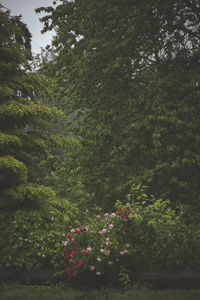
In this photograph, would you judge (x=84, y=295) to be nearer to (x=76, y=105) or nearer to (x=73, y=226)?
(x=73, y=226)

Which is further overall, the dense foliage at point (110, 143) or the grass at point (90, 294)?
the dense foliage at point (110, 143)

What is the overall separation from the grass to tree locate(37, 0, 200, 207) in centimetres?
445

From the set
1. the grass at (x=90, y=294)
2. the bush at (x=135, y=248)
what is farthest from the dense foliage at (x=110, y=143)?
the grass at (x=90, y=294)

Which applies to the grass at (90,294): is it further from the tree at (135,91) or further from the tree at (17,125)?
the tree at (135,91)

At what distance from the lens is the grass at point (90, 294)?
495cm

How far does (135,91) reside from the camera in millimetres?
10594

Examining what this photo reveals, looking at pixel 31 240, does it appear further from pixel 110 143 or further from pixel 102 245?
pixel 110 143

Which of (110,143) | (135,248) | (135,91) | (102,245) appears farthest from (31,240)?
(135,91)

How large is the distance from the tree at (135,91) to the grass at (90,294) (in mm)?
4453

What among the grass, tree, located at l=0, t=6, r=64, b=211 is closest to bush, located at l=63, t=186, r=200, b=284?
the grass

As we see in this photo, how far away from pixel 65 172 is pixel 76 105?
2.81 m

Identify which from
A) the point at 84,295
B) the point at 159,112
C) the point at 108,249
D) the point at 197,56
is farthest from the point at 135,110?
the point at 84,295

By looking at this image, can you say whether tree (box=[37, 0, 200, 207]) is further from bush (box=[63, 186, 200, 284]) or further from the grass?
the grass

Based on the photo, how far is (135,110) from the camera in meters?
10.1
